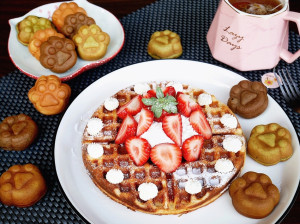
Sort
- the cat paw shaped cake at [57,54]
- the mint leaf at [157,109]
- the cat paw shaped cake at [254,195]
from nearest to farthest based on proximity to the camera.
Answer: the cat paw shaped cake at [254,195] → the mint leaf at [157,109] → the cat paw shaped cake at [57,54]

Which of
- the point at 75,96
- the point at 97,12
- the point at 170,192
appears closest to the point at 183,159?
the point at 170,192

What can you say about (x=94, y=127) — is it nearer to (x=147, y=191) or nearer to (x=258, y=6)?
(x=147, y=191)

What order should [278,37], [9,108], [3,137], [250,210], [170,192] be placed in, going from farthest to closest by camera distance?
[9,108], [278,37], [3,137], [170,192], [250,210]

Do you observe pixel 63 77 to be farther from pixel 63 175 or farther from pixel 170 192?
pixel 170 192

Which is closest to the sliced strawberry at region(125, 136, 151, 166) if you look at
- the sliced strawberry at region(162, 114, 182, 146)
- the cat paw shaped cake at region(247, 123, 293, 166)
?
the sliced strawberry at region(162, 114, 182, 146)

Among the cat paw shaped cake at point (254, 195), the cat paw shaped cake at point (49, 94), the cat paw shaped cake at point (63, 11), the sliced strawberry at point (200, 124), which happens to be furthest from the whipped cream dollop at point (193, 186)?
the cat paw shaped cake at point (63, 11)

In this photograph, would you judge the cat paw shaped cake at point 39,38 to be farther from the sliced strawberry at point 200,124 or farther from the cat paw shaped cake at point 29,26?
the sliced strawberry at point 200,124
